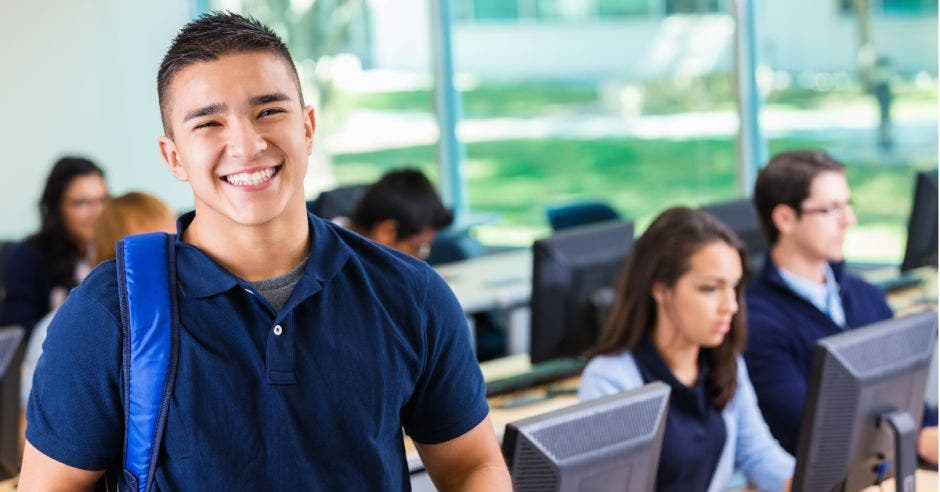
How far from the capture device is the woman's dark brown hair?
10.2ft

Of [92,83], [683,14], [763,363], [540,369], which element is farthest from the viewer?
[92,83]

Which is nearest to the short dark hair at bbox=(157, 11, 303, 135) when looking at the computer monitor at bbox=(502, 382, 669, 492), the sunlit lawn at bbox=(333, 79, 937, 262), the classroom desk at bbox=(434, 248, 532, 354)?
the computer monitor at bbox=(502, 382, 669, 492)

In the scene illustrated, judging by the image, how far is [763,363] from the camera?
139 inches

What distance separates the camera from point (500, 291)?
518 cm

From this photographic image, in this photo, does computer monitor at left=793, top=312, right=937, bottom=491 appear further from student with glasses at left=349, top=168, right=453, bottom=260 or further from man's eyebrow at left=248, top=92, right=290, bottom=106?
student with glasses at left=349, top=168, right=453, bottom=260

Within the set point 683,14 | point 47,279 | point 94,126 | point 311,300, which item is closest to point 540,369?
point 47,279

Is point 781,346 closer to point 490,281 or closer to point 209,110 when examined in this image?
point 490,281

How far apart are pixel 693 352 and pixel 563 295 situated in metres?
0.71

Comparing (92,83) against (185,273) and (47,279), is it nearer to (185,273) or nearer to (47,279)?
(47,279)

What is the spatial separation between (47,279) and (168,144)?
12.6ft

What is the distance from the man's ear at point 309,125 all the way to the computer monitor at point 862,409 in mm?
1267

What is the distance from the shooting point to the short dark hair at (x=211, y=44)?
4.97ft

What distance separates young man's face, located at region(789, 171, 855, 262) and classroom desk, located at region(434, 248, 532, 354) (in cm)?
137

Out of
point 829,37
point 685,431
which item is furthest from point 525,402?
point 829,37
